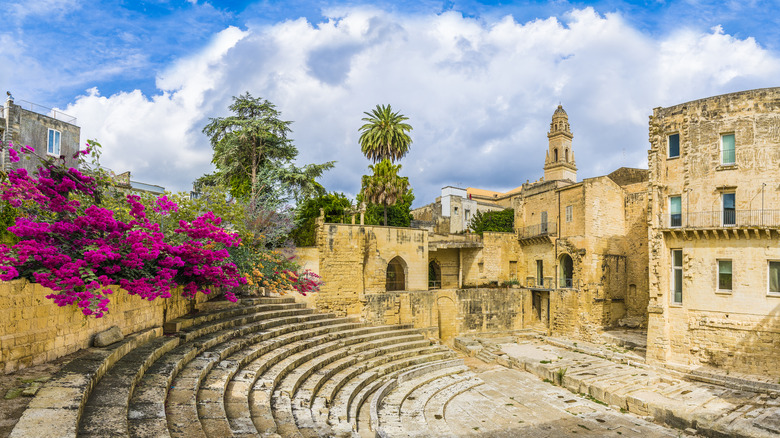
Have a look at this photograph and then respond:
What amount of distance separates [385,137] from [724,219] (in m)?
22.3

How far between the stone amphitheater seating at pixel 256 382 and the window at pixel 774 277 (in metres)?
11.8

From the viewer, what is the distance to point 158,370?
7.85m

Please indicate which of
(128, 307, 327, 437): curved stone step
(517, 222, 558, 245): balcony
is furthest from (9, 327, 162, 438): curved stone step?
(517, 222, 558, 245): balcony

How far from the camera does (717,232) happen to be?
18.0m

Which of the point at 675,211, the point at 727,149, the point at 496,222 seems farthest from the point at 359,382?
the point at 496,222

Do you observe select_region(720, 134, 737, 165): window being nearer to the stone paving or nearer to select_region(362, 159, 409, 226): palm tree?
the stone paving

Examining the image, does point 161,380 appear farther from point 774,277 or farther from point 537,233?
point 537,233

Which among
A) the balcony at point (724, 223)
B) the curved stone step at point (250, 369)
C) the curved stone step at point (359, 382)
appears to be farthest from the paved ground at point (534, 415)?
the balcony at point (724, 223)

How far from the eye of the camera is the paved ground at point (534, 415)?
12.1 metres

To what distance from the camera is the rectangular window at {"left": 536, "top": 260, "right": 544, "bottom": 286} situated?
95.3 ft

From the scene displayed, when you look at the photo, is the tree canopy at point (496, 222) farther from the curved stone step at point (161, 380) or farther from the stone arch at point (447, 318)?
the curved stone step at point (161, 380)

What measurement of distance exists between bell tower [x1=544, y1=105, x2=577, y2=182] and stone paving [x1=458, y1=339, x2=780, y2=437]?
35702 mm

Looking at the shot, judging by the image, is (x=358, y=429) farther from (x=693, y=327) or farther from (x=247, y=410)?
(x=693, y=327)

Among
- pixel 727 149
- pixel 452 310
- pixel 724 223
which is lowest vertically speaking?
pixel 452 310
